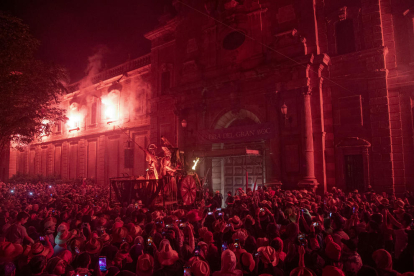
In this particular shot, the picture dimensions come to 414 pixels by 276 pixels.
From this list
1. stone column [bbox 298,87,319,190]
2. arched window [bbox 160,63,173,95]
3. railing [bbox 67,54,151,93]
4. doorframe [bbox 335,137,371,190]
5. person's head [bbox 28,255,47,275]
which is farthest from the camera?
railing [bbox 67,54,151,93]

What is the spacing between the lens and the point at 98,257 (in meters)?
4.83

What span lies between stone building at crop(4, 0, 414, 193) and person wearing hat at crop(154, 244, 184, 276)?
12.5m

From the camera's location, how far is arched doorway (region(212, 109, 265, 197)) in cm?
1958

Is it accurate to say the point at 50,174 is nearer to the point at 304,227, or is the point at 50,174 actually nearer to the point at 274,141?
the point at 274,141

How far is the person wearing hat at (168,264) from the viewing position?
14.0 ft

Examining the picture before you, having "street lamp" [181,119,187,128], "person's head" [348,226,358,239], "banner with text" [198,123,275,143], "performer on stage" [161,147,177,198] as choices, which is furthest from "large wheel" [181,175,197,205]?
"person's head" [348,226,358,239]

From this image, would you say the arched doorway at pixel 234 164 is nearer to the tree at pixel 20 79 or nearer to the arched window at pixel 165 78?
the arched window at pixel 165 78

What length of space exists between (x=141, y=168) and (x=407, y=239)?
2345 centimetres

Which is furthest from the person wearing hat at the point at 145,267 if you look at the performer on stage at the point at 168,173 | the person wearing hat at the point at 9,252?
the performer on stage at the point at 168,173

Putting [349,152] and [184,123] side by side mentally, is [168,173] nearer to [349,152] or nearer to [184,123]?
[184,123]

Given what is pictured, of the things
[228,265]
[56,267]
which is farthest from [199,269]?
[56,267]

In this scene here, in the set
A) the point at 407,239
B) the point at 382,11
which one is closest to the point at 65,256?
the point at 407,239

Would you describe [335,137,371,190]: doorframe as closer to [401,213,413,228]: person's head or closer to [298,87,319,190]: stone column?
[298,87,319,190]: stone column

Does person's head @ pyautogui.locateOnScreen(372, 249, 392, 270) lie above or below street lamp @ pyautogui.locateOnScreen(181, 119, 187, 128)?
below
